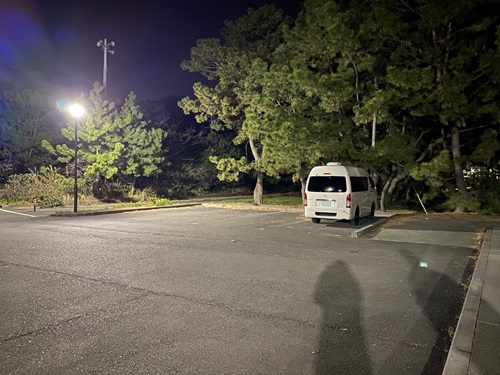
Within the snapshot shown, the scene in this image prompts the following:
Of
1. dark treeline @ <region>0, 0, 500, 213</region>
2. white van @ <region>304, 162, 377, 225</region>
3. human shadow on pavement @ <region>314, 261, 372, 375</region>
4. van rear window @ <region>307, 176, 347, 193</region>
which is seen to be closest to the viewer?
human shadow on pavement @ <region>314, 261, 372, 375</region>

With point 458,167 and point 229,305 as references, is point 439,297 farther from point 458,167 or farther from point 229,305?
point 458,167

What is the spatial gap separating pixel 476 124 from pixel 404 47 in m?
6.45

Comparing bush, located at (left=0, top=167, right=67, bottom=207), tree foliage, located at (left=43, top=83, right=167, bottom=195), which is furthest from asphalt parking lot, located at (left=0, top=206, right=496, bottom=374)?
tree foliage, located at (left=43, top=83, right=167, bottom=195)

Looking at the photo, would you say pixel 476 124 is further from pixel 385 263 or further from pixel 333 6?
pixel 385 263

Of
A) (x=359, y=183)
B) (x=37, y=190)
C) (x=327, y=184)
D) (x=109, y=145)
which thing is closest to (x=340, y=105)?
(x=359, y=183)

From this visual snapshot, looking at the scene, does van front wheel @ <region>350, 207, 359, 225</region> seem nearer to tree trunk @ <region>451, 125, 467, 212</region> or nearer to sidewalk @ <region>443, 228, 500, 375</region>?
sidewalk @ <region>443, 228, 500, 375</region>

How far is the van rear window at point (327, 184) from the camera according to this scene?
42.3 ft

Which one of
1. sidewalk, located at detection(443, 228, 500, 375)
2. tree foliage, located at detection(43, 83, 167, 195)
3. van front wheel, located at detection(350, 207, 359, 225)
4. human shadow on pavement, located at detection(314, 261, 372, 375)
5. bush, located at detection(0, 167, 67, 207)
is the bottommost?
human shadow on pavement, located at detection(314, 261, 372, 375)

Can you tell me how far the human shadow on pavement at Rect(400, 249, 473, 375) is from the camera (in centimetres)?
375

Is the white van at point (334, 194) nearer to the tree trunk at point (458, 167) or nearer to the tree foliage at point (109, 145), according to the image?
the tree trunk at point (458, 167)

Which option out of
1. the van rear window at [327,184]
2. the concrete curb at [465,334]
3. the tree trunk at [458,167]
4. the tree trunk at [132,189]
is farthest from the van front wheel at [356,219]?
the tree trunk at [132,189]

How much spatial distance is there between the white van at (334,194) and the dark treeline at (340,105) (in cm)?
531

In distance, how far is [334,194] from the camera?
42.3 ft

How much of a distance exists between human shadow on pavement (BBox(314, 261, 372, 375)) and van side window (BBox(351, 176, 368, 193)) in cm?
702
